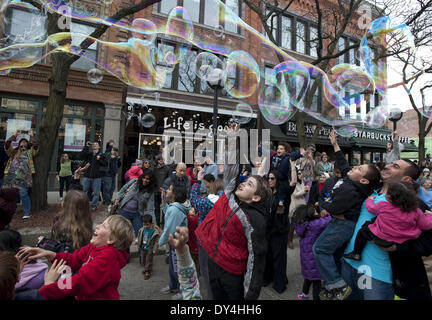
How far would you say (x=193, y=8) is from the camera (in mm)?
12984

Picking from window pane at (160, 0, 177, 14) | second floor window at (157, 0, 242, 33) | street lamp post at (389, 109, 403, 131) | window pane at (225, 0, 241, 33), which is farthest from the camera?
window pane at (225, 0, 241, 33)

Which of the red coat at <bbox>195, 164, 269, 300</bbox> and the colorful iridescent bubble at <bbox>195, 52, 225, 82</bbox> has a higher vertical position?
the colorful iridescent bubble at <bbox>195, 52, 225, 82</bbox>

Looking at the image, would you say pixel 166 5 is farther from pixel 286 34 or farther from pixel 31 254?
pixel 31 254

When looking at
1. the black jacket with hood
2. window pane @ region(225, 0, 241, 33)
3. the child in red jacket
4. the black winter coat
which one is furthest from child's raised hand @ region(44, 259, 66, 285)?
window pane @ region(225, 0, 241, 33)

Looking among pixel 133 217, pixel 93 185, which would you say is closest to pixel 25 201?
pixel 93 185

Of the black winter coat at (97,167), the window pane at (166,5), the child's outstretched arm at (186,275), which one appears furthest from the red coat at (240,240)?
the window pane at (166,5)

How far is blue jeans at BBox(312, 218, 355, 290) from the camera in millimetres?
2600

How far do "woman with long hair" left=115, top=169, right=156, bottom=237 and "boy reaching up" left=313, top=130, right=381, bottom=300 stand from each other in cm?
315

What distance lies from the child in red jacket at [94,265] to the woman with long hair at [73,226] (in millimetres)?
307

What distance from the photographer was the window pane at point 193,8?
42.0ft

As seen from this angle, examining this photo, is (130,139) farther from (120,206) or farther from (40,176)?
(120,206)

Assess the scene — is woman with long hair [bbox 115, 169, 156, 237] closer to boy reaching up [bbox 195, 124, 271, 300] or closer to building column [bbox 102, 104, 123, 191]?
boy reaching up [bbox 195, 124, 271, 300]

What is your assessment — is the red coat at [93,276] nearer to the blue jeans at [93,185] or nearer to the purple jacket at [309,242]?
the purple jacket at [309,242]

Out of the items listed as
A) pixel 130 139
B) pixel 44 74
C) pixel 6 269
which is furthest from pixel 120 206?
pixel 44 74
